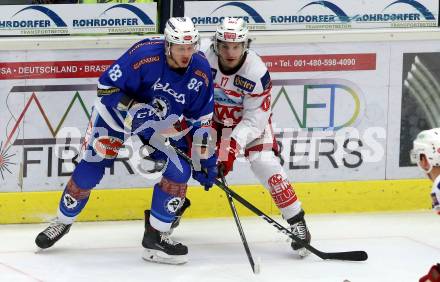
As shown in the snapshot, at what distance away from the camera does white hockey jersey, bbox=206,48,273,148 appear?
17.7 ft

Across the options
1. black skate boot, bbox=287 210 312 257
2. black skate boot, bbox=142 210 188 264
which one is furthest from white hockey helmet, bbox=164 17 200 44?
black skate boot, bbox=287 210 312 257

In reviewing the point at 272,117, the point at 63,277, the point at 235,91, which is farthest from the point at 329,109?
the point at 63,277

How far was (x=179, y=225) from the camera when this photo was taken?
601 centimetres

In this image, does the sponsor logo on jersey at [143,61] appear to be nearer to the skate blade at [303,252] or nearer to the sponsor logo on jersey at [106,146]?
the sponsor logo on jersey at [106,146]

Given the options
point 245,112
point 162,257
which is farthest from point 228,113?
point 162,257

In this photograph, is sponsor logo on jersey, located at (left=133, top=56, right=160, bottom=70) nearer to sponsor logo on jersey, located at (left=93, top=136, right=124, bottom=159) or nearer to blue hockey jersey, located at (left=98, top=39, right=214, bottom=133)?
A: blue hockey jersey, located at (left=98, top=39, right=214, bottom=133)

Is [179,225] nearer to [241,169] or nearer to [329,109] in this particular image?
[241,169]

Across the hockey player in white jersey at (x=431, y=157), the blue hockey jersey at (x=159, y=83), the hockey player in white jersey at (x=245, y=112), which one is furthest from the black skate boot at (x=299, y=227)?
the hockey player in white jersey at (x=431, y=157)

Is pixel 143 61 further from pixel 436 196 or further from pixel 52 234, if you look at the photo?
pixel 436 196

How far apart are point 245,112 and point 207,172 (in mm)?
366

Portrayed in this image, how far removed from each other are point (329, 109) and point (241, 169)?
1.87 ft

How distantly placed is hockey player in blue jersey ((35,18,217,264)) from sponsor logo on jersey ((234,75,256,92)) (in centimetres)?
17

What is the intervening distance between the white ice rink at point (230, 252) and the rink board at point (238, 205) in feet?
0.19

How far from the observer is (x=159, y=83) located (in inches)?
207
